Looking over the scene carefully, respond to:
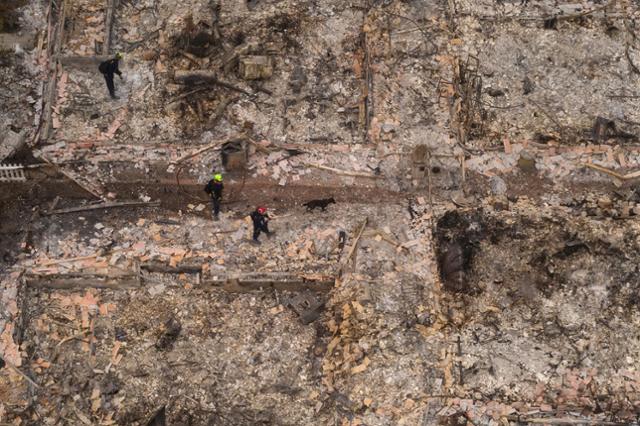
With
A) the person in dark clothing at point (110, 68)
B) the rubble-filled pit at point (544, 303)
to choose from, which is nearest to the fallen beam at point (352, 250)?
the rubble-filled pit at point (544, 303)

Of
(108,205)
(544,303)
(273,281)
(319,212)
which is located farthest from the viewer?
(108,205)

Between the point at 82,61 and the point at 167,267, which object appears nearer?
the point at 167,267

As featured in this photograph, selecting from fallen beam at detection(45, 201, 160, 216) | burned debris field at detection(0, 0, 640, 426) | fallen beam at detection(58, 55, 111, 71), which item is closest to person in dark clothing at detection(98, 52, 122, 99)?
burned debris field at detection(0, 0, 640, 426)

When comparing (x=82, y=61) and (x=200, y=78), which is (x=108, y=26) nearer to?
(x=82, y=61)

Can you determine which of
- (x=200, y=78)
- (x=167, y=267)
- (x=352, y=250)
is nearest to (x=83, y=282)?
(x=167, y=267)

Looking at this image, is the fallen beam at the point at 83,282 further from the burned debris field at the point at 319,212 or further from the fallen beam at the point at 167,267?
the fallen beam at the point at 167,267
